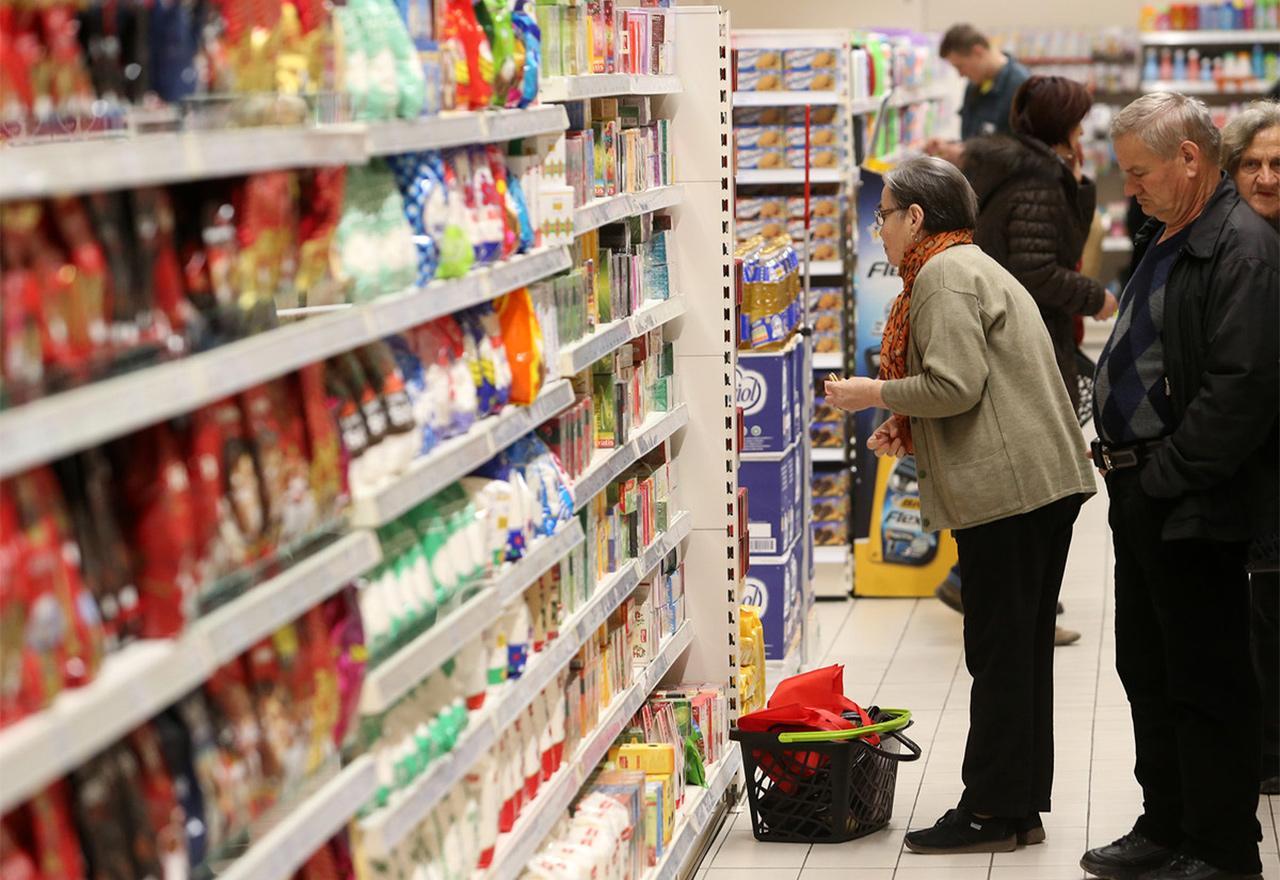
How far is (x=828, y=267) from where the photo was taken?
773 cm

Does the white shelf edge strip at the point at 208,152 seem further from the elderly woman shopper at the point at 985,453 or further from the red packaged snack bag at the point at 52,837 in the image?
the elderly woman shopper at the point at 985,453

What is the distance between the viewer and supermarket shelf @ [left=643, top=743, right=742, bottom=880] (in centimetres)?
424

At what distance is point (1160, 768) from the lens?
4434 mm

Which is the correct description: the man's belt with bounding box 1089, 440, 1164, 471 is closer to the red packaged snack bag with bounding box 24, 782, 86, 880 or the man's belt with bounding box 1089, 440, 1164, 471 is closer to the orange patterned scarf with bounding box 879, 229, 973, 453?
the orange patterned scarf with bounding box 879, 229, 973, 453

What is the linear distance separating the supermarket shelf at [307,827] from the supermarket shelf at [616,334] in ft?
4.23

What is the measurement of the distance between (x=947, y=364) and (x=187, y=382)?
275 centimetres

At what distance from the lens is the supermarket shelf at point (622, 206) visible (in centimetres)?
373

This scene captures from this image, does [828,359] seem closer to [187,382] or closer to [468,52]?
[468,52]

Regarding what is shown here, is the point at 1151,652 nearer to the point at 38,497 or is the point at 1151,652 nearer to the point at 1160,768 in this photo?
the point at 1160,768

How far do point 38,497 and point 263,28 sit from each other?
719 mm

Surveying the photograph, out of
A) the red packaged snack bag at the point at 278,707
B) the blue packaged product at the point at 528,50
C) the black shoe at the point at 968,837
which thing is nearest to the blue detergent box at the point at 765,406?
the black shoe at the point at 968,837

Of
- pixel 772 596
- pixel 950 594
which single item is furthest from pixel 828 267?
pixel 772 596

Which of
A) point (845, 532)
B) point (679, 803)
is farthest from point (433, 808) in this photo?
point (845, 532)

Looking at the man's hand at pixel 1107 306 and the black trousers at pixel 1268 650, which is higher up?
the man's hand at pixel 1107 306
